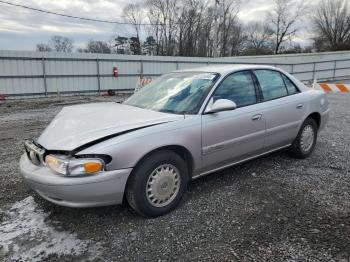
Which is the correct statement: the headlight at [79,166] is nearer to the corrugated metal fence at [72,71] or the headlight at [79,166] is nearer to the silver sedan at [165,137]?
the silver sedan at [165,137]

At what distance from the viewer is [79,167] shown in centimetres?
259

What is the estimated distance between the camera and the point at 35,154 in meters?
2.99

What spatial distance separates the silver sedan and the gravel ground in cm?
30

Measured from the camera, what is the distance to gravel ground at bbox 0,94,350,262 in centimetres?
252

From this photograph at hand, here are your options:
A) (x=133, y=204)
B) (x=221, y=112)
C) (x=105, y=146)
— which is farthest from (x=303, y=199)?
(x=105, y=146)

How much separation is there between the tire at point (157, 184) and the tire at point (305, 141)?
229cm

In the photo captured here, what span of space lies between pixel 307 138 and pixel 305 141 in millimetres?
67

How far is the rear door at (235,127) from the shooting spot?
Result: 11.1ft

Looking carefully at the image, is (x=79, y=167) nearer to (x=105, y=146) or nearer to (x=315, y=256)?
(x=105, y=146)

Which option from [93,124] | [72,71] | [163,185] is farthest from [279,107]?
[72,71]

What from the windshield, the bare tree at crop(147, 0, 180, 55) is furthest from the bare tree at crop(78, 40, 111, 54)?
the windshield

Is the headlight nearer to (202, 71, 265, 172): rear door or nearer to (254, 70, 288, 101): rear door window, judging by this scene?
(202, 71, 265, 172): rear door

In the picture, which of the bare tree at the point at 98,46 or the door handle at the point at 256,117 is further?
the bare tree at the point at 98,46

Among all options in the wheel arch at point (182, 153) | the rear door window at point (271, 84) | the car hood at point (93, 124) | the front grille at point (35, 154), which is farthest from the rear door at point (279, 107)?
the front grille at point (35, 154)
